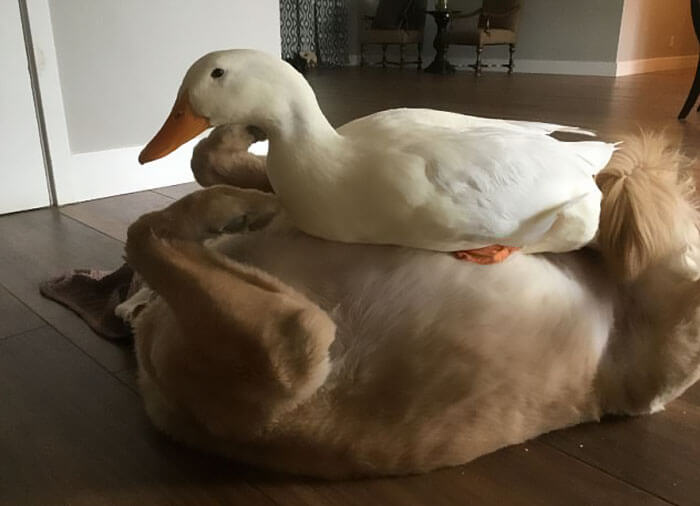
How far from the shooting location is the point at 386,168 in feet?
1.98

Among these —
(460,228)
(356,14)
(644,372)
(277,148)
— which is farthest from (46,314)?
(356,14)

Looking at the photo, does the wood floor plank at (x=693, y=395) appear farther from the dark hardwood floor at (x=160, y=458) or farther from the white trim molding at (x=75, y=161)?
the white trim molding at (x=75, y=161)

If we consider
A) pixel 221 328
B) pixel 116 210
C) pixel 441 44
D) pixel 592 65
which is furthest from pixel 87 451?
pixel 441 44

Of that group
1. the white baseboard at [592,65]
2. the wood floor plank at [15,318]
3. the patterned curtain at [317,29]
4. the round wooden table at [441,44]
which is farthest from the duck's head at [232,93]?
the patterned curtain at [317,29]

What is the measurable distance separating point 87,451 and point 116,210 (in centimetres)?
99

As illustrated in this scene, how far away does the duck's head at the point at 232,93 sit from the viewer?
1.99ft

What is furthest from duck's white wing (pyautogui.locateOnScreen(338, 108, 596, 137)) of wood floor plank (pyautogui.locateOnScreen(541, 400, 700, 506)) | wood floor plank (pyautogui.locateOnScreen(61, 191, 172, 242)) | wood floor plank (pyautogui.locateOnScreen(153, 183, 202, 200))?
wood floor plank (pyautogui.locateOnScreen(153, 183, 202, 200))

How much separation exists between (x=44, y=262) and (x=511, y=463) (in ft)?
3.22

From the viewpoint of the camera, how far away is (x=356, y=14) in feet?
23.1

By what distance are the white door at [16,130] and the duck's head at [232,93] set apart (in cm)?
118

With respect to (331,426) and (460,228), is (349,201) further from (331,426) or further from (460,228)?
(331,426)

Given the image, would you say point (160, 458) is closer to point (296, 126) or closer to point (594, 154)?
point (296, 126)

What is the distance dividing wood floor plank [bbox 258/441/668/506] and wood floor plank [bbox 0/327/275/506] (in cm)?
5

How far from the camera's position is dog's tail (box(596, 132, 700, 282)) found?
2.32 feet
